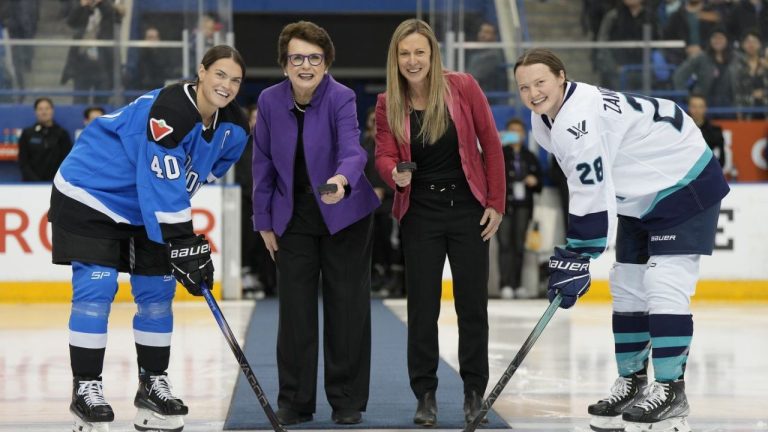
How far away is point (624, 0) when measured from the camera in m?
11.1

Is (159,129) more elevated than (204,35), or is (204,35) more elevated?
(204,35)

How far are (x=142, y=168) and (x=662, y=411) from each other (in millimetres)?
1874

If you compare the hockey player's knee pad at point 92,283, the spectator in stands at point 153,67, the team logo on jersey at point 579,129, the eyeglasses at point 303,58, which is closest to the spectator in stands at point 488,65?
the spectator in stands at point 153,67

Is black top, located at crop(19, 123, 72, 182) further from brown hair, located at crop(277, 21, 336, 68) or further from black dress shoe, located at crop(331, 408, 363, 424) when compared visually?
black dress shoe, located at crop(331, 408, 363, 424)

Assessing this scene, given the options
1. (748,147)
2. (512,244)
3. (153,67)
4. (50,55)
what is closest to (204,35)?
(153,67)

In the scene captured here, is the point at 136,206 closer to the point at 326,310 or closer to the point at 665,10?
the point at 326,310

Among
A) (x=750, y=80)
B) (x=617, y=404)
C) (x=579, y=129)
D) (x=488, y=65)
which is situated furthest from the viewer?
(x=750, y=80)

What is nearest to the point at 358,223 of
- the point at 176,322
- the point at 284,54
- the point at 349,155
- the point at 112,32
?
the point at 349,155

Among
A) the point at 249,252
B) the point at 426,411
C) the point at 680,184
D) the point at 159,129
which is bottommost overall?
the point at 249,252

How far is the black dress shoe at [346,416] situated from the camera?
458 centimetres

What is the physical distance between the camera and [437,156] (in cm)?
466

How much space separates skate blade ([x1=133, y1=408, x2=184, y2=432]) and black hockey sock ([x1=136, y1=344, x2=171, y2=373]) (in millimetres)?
149

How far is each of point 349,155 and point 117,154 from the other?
0.83 meters

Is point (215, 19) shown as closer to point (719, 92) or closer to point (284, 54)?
point (719, 92)
